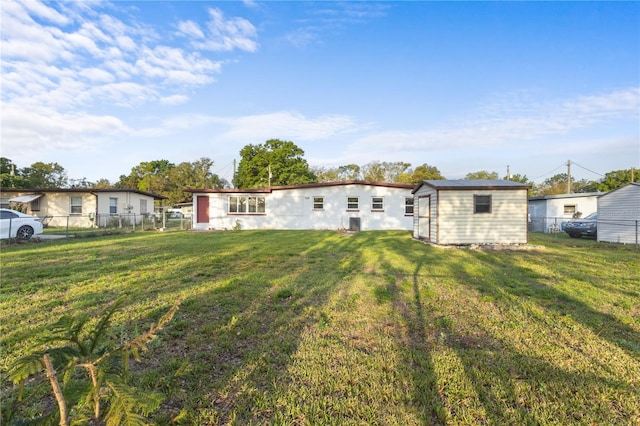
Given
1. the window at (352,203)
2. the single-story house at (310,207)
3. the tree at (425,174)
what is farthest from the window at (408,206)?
the tree at (425,174)

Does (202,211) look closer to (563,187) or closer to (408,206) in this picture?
(408,206)

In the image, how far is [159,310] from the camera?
442 centimetres

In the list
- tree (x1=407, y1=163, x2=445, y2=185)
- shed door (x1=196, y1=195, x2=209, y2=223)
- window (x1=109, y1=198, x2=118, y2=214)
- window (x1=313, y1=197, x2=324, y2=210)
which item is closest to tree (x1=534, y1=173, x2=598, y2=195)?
tree (x1=407, y1=163, x2=445, y2=185)

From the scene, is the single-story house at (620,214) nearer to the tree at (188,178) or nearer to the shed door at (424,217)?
the shed door at (424,217)

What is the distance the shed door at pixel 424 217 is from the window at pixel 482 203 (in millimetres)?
1702

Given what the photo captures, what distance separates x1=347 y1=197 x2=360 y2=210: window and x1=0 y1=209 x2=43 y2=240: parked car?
52.5 feet

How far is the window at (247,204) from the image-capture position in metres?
21.2

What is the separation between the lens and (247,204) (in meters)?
21.3

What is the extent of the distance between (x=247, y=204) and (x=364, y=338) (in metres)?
18.5

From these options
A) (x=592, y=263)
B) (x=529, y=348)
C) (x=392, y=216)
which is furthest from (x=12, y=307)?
(x=392, y=216)

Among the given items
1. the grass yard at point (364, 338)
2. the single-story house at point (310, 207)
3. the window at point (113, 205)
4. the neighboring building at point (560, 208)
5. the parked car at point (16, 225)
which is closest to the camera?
the grass yard at point (364, 338)

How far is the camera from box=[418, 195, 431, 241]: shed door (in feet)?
43.3

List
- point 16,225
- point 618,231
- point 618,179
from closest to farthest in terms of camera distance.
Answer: point 16,225 < point 618,231 < point 618,179

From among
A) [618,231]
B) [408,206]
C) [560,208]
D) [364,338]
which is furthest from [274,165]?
[364,338]
